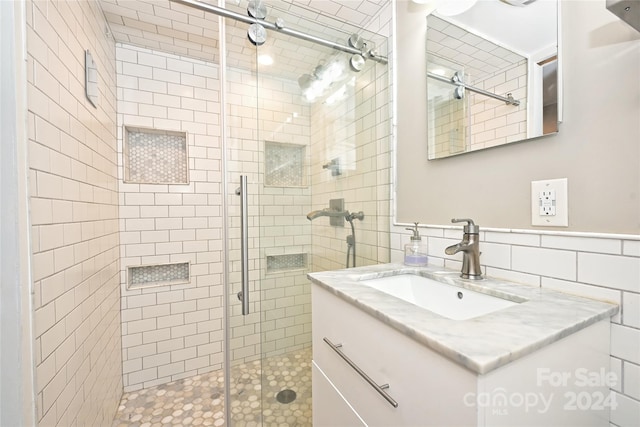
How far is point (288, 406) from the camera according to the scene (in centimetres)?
126

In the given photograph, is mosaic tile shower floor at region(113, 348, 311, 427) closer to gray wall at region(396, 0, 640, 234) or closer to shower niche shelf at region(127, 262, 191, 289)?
shower niche shelf at region(127, 262, 191, 289)

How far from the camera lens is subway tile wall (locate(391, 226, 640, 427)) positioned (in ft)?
2.07

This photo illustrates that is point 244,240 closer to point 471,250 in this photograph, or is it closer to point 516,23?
point 471,250

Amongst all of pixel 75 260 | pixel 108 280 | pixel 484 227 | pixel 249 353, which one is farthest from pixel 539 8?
pixel 108 280

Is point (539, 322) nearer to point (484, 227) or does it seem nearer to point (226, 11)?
point (484, 227)

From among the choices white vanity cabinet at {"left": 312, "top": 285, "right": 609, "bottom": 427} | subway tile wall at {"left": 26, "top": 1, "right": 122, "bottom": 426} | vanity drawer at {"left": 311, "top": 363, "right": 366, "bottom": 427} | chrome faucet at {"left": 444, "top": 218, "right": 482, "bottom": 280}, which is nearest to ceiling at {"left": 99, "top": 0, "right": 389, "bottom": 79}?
subway tile wall at {"left": 26, "top": 1, "right": 122, "bottom": 426}

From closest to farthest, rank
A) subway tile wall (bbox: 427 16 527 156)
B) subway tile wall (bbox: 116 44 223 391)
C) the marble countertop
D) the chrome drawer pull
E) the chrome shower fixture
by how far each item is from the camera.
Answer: the marble countertop → the chrome drawer pull → subway tile wall (bbox: 427 16 527 156) → the chrome shower fixture → subway tile wall (bbox: 116 44 223 391)

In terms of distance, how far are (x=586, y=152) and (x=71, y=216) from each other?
5.99 ft

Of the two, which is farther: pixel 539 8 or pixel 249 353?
pixel 249 353

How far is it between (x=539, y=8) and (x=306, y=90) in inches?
36.8

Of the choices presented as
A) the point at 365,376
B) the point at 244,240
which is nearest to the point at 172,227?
the point at 244,240

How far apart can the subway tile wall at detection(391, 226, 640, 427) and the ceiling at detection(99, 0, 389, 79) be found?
48.0 inches

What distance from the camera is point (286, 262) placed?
134cm

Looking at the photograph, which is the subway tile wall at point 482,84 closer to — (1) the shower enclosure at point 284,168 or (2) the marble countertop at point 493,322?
(1) the shower enclosure at point 284,168
